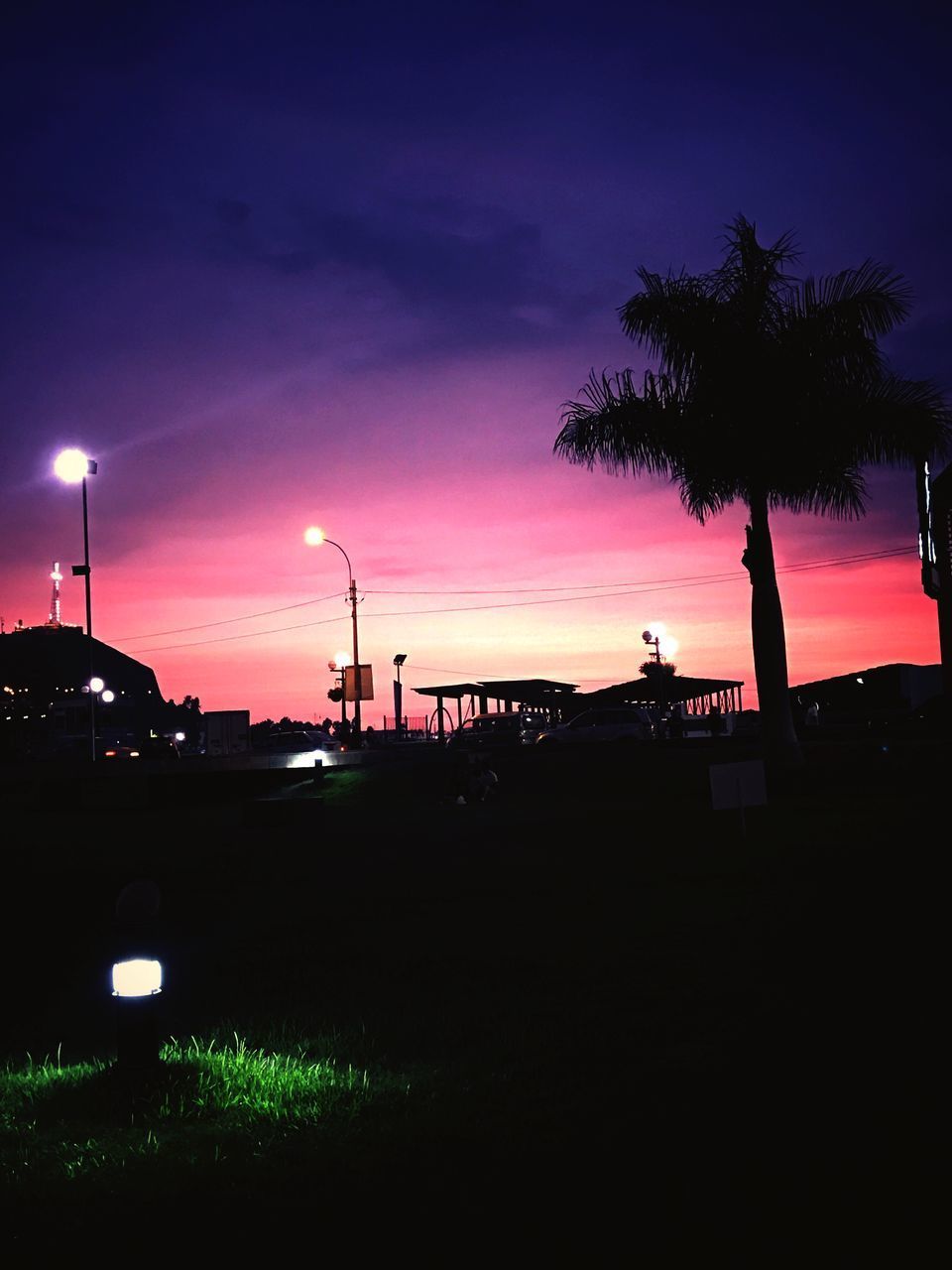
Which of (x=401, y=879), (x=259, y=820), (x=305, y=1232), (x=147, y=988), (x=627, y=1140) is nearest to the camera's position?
(x=305, y=1232)

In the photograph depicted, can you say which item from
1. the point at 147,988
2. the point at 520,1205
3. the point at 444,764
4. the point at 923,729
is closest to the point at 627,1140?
the point at 520,1205

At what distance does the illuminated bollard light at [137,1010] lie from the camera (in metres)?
5.40

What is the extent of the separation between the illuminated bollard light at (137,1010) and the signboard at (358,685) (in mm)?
45280

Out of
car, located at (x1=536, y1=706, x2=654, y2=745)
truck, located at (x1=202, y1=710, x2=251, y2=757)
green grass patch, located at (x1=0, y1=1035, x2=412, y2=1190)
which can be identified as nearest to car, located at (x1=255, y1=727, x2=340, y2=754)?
truck, located at (x1=202, y1=710, x2=251, y2=757)

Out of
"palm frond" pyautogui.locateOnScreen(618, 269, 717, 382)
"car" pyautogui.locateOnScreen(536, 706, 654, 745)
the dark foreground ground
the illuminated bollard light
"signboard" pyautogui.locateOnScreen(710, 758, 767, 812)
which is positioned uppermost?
"palm frond" pyautogui.locateOnScreen(618, 269, 717, 382)

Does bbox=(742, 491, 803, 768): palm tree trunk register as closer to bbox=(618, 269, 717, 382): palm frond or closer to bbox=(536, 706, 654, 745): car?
bbox=(618, 269, 717, 382): palm frond

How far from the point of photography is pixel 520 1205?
426cm

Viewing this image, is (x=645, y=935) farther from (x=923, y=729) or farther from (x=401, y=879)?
(x=923, y=729)

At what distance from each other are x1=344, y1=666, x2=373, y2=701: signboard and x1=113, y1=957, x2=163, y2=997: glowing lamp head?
45.4 metres

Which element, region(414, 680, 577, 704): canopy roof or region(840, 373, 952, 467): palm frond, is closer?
region(840, 373, 952, 467): palm frond

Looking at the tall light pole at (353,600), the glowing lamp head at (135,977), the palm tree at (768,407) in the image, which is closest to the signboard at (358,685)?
the tall light pole at (353,600)

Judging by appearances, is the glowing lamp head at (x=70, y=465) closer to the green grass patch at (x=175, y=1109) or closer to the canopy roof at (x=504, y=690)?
the canopy roof at (x=504, y=690)

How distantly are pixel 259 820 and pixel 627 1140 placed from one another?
17.8m

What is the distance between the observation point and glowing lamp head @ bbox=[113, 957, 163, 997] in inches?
212
